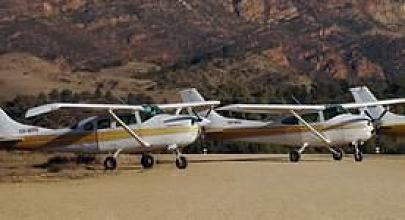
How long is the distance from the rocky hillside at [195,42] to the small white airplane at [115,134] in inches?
2899

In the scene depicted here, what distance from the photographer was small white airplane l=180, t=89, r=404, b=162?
108 ft

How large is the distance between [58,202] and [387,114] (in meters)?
25.7

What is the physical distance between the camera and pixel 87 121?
3102 cm

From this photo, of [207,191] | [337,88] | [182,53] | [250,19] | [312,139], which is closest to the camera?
[207,191]

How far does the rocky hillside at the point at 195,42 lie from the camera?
11738cm

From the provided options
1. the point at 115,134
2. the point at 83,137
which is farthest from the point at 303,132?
the point at 83,137

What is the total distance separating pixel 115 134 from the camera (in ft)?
99.8

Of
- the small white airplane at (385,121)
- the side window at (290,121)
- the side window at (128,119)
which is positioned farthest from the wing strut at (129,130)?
the small white airplane at (385,121)

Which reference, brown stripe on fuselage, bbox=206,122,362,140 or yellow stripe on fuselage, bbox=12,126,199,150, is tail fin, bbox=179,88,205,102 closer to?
brown stripe on fuselage, bbox=206,122,362,140

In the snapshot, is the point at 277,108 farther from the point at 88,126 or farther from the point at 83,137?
the point at 83,137

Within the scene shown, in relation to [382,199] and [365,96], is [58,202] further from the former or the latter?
[365,96]

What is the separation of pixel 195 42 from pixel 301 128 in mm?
103239

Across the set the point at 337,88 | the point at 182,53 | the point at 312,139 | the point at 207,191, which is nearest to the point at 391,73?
the point at 182,53

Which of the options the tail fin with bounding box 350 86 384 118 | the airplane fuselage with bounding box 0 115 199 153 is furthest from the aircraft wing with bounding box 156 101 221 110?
the tail fin with bounding box 350 86 384 118
